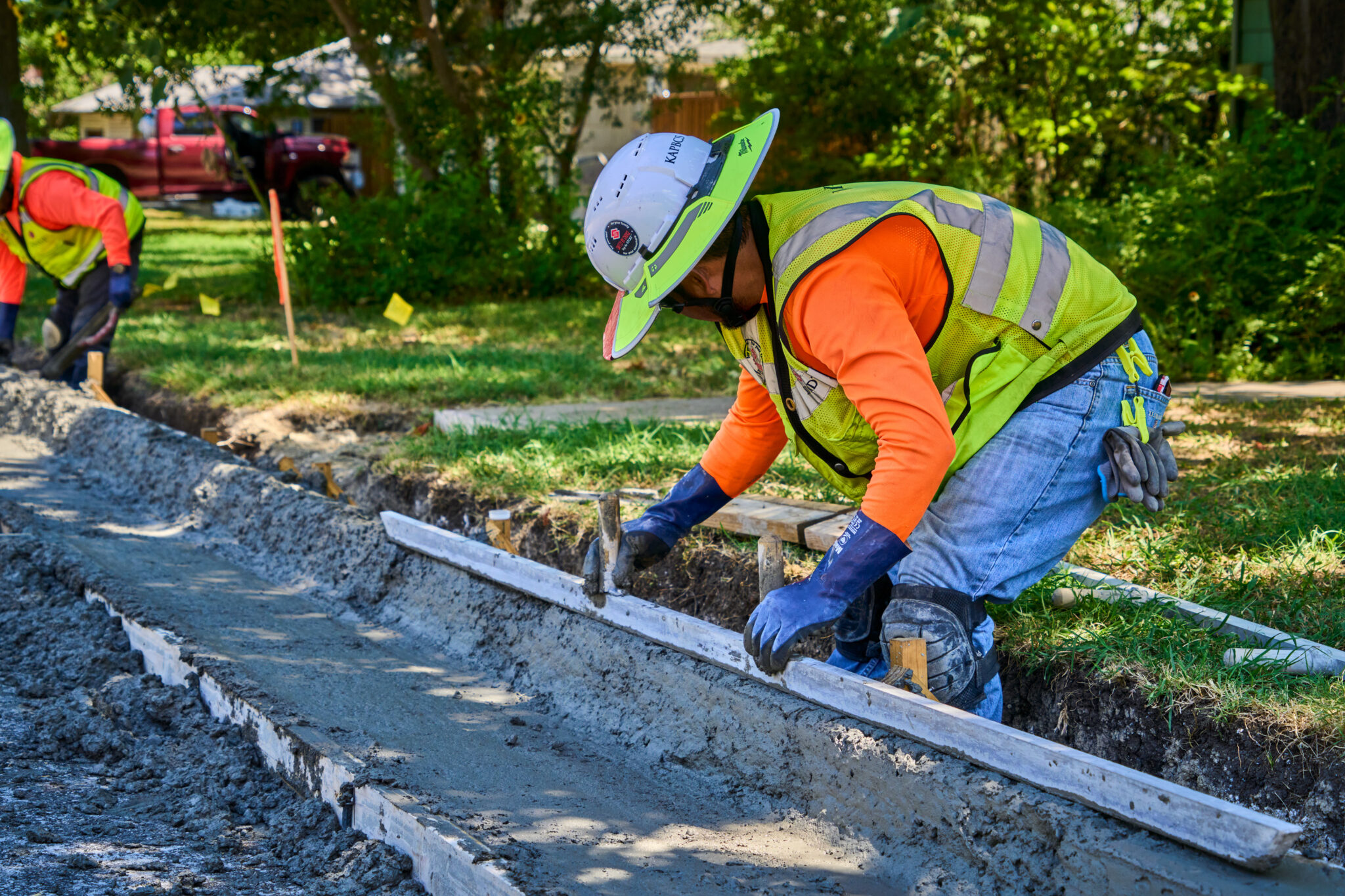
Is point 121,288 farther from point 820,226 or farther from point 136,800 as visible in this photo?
point 820,226

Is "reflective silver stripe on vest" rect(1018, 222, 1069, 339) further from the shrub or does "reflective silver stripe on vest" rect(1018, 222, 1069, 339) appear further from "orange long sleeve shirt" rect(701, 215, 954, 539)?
the shrub

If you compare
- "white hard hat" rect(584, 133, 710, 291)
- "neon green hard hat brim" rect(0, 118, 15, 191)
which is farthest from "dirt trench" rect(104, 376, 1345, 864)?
"neon green hard hat brim" rect(0, 118, 15, 191)

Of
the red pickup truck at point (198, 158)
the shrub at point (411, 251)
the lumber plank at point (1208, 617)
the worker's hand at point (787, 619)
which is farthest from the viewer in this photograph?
the red pickup truck at point (198, 158)

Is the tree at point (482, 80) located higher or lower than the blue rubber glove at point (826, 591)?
higher

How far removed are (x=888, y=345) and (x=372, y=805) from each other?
157cm

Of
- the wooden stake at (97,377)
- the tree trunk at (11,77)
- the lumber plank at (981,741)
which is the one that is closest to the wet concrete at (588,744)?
the lumber plank at (981,741)

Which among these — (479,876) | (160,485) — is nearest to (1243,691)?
(479,876)

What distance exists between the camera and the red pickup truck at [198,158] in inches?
837

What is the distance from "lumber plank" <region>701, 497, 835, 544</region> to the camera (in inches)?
147

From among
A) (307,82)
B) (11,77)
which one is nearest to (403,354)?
(307,82)

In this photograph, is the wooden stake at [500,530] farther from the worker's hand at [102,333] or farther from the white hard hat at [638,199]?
the worker's hand at [102,333]

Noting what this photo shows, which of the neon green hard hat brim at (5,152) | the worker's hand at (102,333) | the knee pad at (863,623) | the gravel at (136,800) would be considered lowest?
the gravel at (136,800)

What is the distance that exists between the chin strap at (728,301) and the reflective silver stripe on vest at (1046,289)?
630 mm

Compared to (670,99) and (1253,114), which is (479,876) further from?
(670,99)
